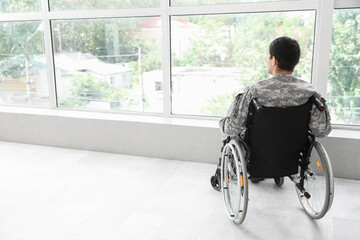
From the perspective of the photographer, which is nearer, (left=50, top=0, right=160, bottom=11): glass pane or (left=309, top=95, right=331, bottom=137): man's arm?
(left=309, top=95, right=331, bottom=137): man's arm

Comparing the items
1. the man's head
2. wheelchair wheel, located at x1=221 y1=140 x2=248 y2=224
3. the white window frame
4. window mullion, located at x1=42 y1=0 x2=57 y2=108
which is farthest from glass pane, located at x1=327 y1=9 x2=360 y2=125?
window mullion, located at x1=42 y1=0 x2=57 y2=108

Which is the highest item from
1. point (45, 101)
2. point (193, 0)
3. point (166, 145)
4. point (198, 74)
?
point (193, 0)

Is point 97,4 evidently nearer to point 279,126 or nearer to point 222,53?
point 222,53

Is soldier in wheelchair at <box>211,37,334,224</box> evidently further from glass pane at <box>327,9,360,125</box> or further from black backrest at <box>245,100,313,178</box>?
glass pane at <box>327,9,360,125</box>

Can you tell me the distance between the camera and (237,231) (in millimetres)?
2148

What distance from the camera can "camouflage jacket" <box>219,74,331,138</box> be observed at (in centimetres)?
201

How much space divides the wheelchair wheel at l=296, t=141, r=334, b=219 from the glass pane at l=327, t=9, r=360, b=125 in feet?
1.75

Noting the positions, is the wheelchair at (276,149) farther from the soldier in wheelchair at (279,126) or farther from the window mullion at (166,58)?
the window mullion at (166,58)

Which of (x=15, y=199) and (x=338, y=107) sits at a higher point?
(x=338, y=107)

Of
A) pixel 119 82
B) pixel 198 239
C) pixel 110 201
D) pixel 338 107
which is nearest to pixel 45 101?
pixel 119 82

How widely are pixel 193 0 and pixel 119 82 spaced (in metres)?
1.14

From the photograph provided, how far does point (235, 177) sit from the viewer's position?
2.17m

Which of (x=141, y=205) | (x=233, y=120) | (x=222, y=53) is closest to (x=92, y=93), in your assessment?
(x=222, y=53)

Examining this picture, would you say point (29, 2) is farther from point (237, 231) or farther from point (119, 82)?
point (237, 231)
